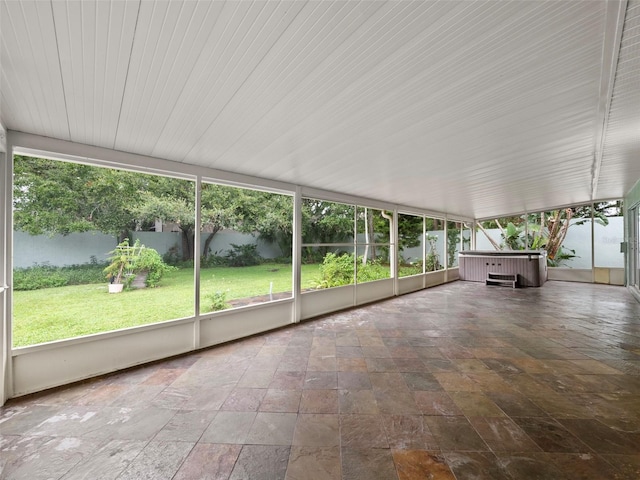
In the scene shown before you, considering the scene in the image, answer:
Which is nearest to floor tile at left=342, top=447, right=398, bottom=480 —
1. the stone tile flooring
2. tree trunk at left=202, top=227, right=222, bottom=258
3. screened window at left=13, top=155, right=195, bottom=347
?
the stone tile flooring

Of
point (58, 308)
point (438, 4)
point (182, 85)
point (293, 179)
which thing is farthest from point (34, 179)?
point (438, 4)

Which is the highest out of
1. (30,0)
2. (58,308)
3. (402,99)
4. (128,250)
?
(402,99)

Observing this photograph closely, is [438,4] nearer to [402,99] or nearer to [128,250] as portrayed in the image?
[402,99]

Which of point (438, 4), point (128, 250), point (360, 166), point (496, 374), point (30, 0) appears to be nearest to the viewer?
point (30, 0)

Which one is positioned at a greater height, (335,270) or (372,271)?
(335,270)

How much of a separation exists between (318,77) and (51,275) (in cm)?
554

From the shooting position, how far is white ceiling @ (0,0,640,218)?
136 centimetres

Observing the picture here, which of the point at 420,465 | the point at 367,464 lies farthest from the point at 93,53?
the point at 420,465

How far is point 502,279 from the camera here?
31.1 feet

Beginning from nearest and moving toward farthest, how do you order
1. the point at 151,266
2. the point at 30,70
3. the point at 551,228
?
the point at 30,70, the point at 151,266, the point at 551,228

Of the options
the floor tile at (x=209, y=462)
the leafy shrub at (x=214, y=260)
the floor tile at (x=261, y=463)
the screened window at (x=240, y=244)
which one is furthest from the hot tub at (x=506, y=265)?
the floor tile at (x=209, y=462)

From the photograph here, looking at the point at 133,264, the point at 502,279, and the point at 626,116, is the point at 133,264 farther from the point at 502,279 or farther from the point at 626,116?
the point at 502,279

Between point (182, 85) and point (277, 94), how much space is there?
658 millimetres

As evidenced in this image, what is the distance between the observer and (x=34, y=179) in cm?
471
